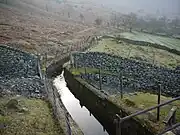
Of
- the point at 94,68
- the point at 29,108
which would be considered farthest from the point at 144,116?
the point at 94,68

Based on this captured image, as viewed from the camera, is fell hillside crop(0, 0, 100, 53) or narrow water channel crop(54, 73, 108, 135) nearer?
narrow water channel crop(54, 73, 108, 135)

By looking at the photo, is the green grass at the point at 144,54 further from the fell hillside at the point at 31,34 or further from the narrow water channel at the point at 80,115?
the narrow water channel at the point at 80,115

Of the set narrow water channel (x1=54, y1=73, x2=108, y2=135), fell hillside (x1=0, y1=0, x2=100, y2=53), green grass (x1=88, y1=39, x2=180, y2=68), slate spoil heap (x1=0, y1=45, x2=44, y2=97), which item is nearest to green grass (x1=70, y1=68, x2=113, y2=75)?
narrow water channel (x1=54, y1=73, x2=108, y2=135)

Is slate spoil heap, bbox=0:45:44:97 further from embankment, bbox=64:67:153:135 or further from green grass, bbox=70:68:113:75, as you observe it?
green grass, bbox=70:68:113:75

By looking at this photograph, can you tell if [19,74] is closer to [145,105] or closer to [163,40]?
[145,105]

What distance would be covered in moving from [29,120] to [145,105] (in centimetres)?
739

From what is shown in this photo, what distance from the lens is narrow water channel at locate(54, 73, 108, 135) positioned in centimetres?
1509

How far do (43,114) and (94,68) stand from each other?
454 inches

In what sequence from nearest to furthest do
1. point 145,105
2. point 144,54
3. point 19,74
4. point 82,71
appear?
point 145,105 < point 19,74 < point 82,71 < point 144,54

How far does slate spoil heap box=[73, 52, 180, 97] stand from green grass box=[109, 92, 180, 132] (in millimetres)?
2304

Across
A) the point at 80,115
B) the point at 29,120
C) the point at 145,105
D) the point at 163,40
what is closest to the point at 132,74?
the point at 145,105

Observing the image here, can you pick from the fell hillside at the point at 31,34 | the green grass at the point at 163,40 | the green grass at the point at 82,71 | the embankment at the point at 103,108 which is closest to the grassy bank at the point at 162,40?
the green grass at the point at 163,40

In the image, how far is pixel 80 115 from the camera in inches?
681

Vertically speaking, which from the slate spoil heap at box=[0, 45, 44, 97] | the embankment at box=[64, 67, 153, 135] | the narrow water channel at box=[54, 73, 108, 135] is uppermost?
the slate spoil heap at box=[0, 45, 44, 97]
